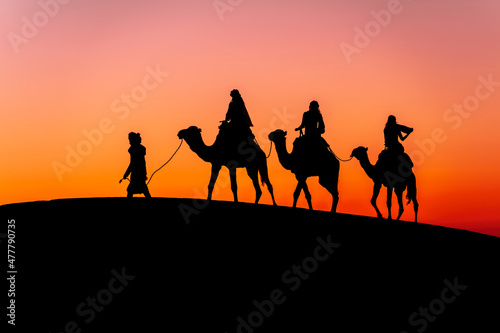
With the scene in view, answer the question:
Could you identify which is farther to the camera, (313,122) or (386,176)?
(386,176)

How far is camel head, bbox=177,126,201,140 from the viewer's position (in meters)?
17.1

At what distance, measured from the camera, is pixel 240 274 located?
13.0 metres

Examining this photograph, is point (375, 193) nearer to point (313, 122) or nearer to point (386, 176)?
point (386, 176)

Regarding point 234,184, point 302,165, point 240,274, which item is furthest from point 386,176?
point 240,274

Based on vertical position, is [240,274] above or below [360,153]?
below

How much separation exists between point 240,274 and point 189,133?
5099 mm

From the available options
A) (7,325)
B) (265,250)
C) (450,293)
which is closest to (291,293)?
(265,250)

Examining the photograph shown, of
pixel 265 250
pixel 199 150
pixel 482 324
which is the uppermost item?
pixel 199 150

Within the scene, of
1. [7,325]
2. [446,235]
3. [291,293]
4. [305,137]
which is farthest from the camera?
[305,137]

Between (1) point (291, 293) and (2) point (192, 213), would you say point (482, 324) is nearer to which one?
(1) point (291, 293)

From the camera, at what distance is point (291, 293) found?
12.7m

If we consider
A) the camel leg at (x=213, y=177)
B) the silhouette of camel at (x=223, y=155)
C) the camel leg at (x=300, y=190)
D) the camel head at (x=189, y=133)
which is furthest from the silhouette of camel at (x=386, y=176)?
the camel head at (x=189, y=133)

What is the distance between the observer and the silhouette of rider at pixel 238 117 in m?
16.8

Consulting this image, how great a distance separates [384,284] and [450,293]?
3.95 ft
